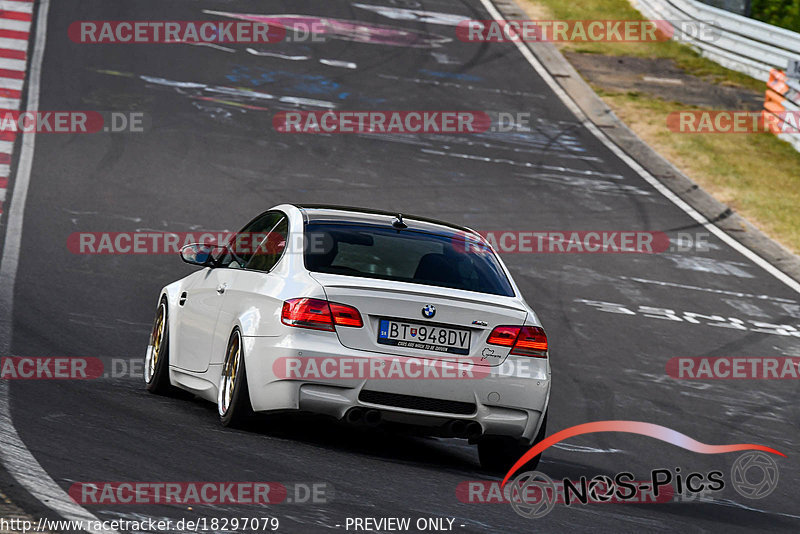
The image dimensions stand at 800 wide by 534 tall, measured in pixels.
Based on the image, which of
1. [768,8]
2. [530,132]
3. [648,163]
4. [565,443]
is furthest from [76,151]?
[768,8]

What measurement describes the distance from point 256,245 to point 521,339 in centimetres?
207

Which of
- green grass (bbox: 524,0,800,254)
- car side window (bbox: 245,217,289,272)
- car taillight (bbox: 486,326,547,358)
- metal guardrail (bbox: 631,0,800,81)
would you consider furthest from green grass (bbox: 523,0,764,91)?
car taillight (bbox: 486,326,547,358)

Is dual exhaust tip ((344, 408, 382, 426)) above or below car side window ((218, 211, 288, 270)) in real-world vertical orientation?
below

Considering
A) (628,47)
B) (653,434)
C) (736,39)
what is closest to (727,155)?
(736,39)

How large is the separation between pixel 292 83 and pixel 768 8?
14.1 meters

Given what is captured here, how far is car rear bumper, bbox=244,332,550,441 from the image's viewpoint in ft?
23.5

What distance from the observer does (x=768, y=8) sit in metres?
31.4

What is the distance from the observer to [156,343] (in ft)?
31.0

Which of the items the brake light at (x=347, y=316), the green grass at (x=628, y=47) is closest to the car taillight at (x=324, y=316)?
the brake light at (x=347, y=316)

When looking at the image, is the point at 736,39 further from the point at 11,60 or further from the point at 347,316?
the point at 347,316

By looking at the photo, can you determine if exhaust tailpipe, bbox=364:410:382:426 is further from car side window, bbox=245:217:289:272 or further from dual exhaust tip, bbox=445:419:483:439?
car side window, bbox=245:217:289:272

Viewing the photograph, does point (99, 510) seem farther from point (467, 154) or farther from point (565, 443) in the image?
point (467, 154)

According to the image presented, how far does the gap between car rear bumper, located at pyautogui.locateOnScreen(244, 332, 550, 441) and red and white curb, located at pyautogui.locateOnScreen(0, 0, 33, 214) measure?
29.9 ft

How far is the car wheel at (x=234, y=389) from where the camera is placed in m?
7.45
